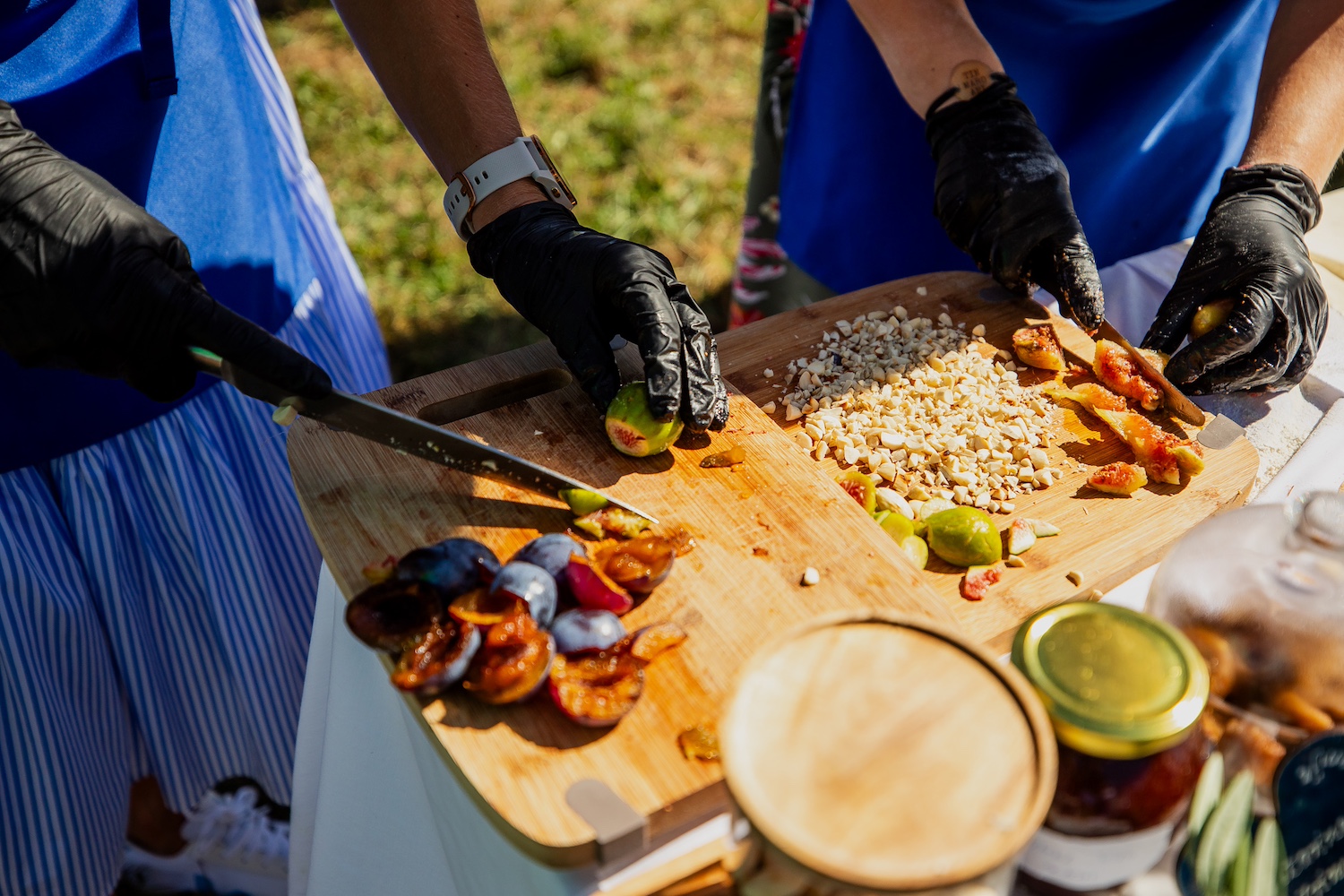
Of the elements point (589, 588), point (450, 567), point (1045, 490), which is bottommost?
point (1045, 490)

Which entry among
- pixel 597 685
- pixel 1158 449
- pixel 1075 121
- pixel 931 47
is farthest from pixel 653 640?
pixel 1075 121

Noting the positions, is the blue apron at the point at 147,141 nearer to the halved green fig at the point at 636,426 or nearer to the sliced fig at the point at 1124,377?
the halved green fig at the point at 636,426

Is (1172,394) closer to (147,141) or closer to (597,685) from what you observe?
(597,685)

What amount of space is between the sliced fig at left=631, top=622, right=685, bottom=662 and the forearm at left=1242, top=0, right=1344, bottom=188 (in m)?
2.24

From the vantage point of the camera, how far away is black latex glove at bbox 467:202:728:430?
1.97 meters

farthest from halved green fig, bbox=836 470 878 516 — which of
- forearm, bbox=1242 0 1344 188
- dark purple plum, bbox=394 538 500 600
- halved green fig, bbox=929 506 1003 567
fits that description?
forearm, bbox=1242 0 1344 188

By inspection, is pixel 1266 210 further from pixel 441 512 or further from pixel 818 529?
pixel 441 512

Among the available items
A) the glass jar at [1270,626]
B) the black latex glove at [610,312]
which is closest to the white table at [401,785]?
the glass jar at [1270,626]

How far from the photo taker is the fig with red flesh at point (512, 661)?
141 cm

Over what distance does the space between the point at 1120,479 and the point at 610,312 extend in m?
1.23

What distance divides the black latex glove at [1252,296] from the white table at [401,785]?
6.2 inches

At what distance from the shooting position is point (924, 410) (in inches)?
86.9

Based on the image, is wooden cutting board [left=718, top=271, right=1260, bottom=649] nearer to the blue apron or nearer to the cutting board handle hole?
the cutting board handle hole

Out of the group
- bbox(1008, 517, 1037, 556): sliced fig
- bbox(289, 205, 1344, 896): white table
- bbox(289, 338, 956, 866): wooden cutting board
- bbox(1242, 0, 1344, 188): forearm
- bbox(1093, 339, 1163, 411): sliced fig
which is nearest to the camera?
bbox(289, 338, 956, 866): wooden cutting board
